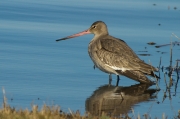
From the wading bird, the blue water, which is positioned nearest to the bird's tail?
the wading bird

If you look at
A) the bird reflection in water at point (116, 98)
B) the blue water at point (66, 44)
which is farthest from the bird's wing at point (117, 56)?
the bird reflection in water at point (116, 98)

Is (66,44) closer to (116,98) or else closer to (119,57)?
(119,57)

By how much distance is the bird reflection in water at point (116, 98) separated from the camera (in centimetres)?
917

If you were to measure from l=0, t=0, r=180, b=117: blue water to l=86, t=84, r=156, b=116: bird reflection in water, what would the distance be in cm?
15

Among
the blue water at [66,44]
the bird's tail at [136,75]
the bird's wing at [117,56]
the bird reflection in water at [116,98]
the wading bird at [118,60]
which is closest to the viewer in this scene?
the bird reflection in water at [116,98]

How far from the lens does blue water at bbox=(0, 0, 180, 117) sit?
9.84 meters

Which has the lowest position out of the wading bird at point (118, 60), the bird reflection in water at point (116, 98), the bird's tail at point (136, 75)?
the bird reflection in water at point (116, 98)

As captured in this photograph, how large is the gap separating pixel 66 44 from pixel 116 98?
3891 millimetres

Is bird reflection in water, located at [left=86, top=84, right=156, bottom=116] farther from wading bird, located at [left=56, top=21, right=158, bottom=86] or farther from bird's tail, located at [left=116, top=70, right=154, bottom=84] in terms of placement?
wading bird, located at [left=56, top=21, right=158, bottom=86]

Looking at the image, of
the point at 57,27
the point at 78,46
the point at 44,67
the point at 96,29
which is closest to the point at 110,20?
the point at 57,27

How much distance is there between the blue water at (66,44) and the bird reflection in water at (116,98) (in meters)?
0.15

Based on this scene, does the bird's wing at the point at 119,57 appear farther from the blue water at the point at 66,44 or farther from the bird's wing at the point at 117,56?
the blue water at the point at 66,44

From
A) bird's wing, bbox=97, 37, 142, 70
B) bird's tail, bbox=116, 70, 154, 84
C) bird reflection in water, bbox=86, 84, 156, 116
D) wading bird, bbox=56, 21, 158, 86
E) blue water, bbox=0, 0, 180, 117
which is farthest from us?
bird's wing, bbox=97, 37, 142, 70

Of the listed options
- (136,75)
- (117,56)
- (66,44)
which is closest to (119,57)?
(117,56)
